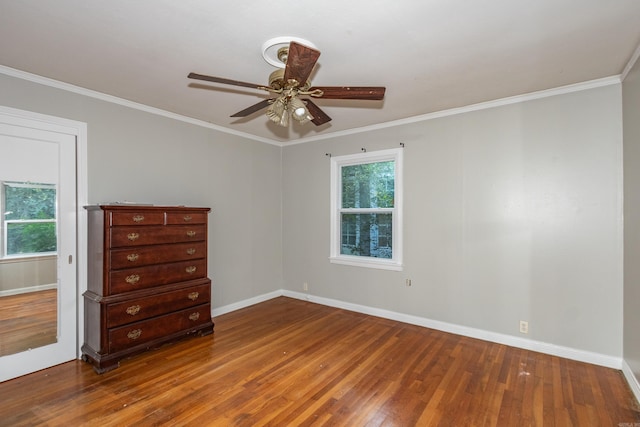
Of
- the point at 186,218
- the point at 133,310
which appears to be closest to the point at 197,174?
the point at 186,218

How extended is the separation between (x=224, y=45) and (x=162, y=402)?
102 inches

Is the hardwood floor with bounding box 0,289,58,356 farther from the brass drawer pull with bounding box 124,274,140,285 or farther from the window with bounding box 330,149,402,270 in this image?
the window with bounding box 330,149,402,270

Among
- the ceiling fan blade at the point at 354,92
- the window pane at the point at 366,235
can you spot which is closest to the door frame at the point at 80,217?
the ceiling fan blade at the point at 354,92

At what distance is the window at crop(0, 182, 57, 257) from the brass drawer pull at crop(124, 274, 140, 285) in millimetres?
705

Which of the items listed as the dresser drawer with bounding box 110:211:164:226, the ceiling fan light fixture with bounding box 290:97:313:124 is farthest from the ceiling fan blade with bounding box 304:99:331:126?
the dresser drawer with bounding box 110:211:164:226

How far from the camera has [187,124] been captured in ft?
12.7

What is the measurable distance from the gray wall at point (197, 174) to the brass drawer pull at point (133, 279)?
2.84ft

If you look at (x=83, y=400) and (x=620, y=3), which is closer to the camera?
(x=620, y=3)

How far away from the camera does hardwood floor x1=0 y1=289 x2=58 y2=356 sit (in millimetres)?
2598

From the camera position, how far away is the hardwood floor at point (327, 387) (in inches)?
82.9

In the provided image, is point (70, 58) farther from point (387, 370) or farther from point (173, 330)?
point (387, 370)

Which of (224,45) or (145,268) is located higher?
(224,45)

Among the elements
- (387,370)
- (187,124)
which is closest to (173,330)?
(387,370)

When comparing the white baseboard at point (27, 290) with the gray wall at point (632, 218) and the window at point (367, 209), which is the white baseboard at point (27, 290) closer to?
the window at point (367, 209)
